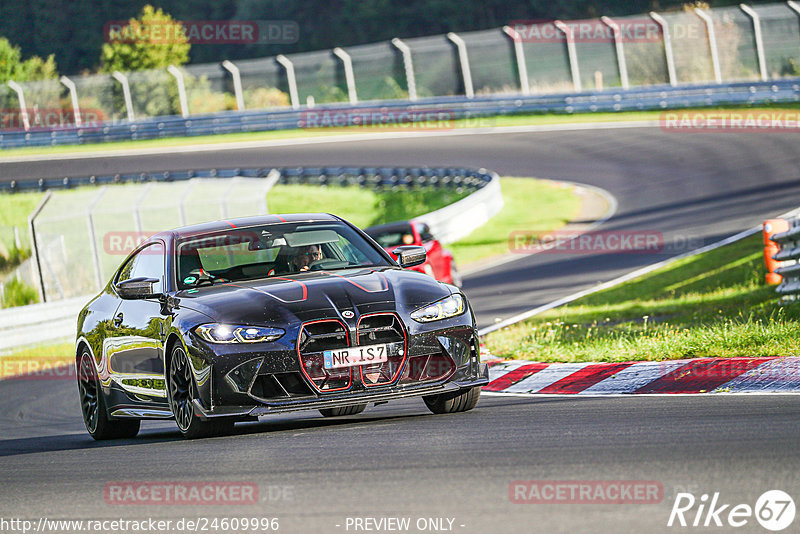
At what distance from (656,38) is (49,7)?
51.6 meters

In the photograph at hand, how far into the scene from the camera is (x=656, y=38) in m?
42.1

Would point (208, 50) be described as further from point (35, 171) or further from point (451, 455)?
point (451, 455)

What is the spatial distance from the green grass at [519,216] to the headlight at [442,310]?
17517mm

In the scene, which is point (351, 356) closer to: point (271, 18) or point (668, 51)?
point (668, 51)

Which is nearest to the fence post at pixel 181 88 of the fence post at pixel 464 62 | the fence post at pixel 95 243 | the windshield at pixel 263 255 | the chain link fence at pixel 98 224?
the fence post at pixel 464 62

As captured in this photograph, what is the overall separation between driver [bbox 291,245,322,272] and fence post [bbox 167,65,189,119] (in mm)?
41812

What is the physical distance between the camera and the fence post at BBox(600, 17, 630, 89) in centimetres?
4291

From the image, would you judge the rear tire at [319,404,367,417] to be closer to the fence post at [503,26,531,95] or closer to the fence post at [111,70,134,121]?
the fence post at [503,26,531,95]

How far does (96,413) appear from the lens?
9367 mm

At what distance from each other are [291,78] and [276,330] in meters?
42.8

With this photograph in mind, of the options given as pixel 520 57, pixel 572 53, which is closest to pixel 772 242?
pixel 572 53

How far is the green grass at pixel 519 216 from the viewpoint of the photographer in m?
26.8

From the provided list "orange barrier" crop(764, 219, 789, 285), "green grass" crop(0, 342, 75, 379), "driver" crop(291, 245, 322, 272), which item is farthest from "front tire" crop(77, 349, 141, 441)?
"orange barrier" crop(764, 219, 789, 285)

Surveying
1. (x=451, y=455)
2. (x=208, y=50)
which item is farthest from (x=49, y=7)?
(x=451, y=455)
